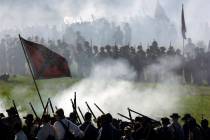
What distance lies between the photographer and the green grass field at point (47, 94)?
3753 cm

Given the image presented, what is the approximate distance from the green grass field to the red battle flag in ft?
60.5

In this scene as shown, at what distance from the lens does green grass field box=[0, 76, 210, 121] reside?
37.5m

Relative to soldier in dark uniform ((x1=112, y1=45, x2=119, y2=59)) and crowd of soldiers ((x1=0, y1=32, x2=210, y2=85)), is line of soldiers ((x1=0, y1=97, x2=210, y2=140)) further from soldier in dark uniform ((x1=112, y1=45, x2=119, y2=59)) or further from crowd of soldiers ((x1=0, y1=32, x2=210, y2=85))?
soldier in dark uniform ((x1=112, y1=45, x2=119, y2=59))

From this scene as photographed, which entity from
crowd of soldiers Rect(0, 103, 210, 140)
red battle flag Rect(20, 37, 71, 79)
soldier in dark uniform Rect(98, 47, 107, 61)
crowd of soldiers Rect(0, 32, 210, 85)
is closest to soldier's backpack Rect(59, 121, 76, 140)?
crowd of soldiers Rect(0, 103, 210, 140)

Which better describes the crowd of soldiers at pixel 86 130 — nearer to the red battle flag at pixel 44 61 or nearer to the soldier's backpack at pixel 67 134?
the soldier's backpack at pixel 67 134

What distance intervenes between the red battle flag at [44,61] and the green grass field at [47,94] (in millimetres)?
18439

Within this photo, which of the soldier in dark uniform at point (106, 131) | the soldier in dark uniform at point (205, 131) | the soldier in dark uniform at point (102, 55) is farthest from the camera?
the soldier in dark uniform at point (102, 55)

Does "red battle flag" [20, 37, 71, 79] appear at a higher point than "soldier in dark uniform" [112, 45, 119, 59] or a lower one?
higher

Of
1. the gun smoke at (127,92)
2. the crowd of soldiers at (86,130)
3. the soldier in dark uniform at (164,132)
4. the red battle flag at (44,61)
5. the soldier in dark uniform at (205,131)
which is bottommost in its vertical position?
the gun smoke at (127,92)

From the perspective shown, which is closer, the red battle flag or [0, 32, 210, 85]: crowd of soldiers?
the red battle flag

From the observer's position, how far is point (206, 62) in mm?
45844

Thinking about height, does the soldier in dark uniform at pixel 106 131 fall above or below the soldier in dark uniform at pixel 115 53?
above

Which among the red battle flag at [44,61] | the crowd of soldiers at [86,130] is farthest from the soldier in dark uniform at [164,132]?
the red battle flag at [44,61]

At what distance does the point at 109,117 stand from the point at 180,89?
29.6 meters
